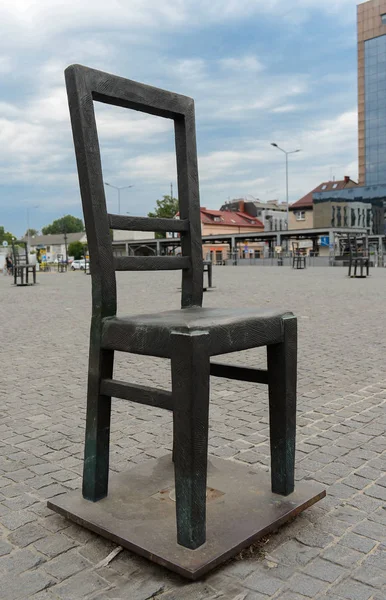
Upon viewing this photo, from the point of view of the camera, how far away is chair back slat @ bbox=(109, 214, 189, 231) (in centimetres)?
231

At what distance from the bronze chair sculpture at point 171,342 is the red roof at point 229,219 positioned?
7401 cm

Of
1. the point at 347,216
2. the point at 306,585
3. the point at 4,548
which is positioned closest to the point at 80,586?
the point at 4,548

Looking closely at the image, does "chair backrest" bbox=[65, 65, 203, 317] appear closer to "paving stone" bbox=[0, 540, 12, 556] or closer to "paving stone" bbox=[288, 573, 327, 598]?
"paving stone" bbox=[0, 540, 12, 556]

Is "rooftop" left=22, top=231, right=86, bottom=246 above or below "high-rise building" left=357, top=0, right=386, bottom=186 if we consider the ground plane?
below

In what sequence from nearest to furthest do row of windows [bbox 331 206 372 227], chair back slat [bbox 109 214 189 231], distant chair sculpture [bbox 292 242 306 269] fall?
1. chair back slat [bbox 109 214 189 231]
2. distant chair sculpture [bbox 292 242 306 269]
3. row of windows [bbox 331 206 372 227]

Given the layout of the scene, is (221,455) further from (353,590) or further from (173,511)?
(353,590)

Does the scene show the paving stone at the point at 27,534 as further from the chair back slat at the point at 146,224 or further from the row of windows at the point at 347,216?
the row of windows at the point at 347,216

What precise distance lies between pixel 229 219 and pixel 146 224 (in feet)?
272

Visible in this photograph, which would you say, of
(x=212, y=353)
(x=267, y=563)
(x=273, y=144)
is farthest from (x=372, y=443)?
(x=273, y=144)

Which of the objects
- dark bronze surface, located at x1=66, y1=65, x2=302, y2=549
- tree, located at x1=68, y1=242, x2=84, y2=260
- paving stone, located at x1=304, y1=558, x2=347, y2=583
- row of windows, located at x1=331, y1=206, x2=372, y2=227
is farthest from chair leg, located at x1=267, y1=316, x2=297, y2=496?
tree, located at x1=68, y1=242, x2=84, y2=260

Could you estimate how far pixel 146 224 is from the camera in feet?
8.02

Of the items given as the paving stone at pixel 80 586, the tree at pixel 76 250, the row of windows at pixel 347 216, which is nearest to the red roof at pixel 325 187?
the row of windows at pixel 347 216

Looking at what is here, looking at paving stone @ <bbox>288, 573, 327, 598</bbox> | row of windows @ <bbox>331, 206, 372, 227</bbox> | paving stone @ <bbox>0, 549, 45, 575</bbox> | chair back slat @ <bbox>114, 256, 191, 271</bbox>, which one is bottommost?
paving stone @ <bbox>288, 573, 327, 598</bbox>

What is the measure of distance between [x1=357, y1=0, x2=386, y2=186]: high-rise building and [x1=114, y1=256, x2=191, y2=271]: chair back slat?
3099 inches
